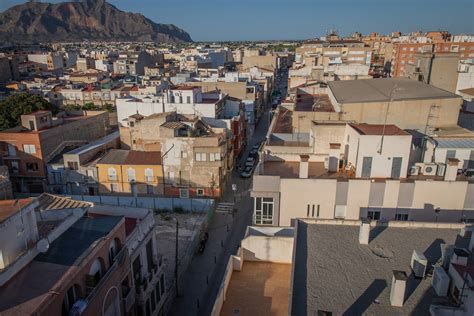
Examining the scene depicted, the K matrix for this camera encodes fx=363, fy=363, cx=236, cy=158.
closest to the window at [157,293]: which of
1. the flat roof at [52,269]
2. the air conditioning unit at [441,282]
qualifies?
the flat roof at [52,269]

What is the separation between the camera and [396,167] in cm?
1842

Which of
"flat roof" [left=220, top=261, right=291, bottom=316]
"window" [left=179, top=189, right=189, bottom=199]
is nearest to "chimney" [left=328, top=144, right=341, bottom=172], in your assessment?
"flat roof" [left=220, top=261, right=291, bottom=316]

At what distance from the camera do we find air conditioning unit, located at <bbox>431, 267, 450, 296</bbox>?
976 centimetres

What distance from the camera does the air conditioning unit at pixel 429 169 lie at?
18.8 meters

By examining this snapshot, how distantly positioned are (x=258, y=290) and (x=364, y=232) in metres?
4.12

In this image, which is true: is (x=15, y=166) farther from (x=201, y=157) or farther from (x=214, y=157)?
(x=214, y=157)

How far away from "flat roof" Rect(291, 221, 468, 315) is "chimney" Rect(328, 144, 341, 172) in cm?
665

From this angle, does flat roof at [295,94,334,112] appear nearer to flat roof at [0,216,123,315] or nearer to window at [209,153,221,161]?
window at [209,153,221,161]

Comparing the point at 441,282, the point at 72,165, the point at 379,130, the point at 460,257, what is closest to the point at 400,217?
the point at 379,130

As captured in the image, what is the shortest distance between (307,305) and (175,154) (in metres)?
23.0

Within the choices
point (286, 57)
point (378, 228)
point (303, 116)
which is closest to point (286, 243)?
point (378, 228)

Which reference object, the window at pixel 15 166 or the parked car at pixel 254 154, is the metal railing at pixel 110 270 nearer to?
the window at pixel 15 166

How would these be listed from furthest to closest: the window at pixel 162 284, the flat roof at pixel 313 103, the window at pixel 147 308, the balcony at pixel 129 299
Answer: the flat roof at pixel 313 103, the window at pixel 162 284, the window at pixel 147 308, the balcony at pixel 129 299

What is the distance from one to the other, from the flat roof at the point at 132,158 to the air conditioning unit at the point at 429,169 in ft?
68.5
